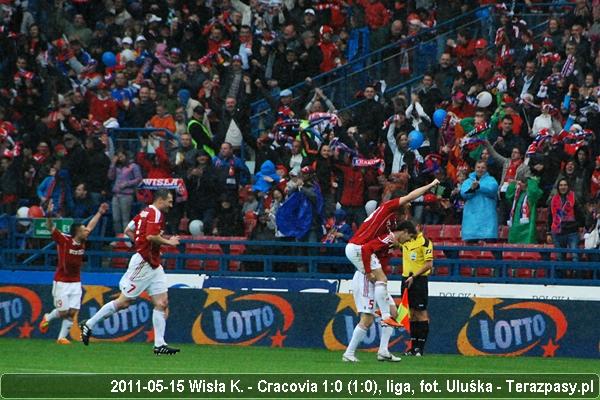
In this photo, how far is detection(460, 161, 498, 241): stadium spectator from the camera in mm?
25438

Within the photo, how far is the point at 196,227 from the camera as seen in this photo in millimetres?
28688

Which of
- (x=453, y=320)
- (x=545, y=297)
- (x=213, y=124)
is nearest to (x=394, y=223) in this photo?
(x=453, y=320)

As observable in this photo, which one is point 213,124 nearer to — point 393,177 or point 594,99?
point 393,177

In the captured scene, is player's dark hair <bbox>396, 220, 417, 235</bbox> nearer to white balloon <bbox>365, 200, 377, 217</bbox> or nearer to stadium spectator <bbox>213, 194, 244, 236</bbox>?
white balloon <bbox>365, 200, 377, 217</bbox>

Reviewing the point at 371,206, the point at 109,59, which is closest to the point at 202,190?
the point at 371,206

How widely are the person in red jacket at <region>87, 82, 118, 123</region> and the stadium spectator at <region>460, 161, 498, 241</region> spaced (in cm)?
863

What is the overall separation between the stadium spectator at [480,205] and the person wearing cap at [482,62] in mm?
2933

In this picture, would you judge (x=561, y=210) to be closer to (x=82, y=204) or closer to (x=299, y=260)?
(x=299, y=260)

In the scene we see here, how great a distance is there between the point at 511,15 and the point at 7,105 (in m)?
10.8

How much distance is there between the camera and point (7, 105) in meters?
32.8

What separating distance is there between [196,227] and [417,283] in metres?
7.59

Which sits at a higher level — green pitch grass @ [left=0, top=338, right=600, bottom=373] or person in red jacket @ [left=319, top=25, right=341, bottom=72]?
person in red jacket @ [left=319, top=25, right=341, bottom=72]

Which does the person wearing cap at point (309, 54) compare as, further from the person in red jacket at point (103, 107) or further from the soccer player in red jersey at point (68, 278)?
the soccer player in red jersey at point (68, 278)

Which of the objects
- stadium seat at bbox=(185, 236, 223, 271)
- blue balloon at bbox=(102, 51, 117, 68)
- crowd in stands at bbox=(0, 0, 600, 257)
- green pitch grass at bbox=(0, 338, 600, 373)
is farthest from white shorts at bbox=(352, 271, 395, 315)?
blue balloon at bbox=(102, 51, 117, 68)
